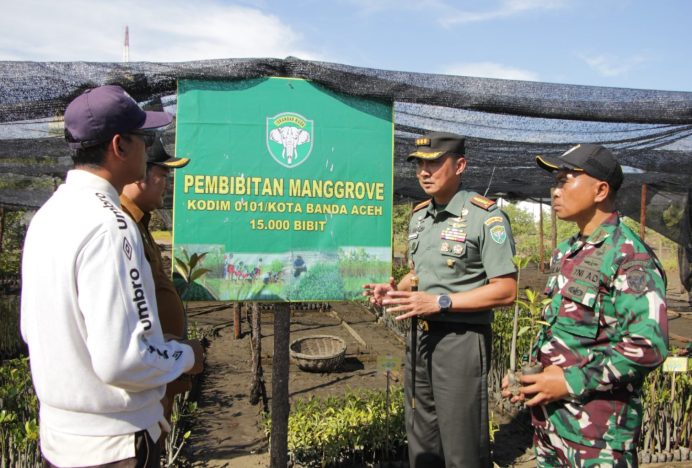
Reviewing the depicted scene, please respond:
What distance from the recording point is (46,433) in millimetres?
1380

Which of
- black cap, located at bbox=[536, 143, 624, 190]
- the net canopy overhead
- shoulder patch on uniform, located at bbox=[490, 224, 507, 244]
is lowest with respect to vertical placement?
shoulder patch on uniform, located at bbox=[490, 224, 507, 244]

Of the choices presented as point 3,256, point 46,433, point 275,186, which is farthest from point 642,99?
point 3,256

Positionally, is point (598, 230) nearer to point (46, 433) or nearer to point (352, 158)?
point (352, 158)

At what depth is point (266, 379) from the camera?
591 cm

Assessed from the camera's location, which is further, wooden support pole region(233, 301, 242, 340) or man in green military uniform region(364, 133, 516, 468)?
wooden support pole region(233, 301, 242, 340)

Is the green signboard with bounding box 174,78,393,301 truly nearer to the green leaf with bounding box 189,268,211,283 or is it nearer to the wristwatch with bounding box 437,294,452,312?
the green leaf with bounding box 189,268,211,283

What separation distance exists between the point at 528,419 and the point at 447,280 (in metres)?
2.50

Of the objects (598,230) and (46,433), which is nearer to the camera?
(46,433)

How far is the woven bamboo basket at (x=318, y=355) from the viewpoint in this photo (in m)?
6.09

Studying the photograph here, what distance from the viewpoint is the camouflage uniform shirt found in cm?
169

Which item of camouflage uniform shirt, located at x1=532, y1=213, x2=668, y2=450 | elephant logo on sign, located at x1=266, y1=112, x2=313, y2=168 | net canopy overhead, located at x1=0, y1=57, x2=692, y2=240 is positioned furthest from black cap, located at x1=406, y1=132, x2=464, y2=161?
camouflage uniform shirt, located at x1=532, y1=213, x2=668, y2=450

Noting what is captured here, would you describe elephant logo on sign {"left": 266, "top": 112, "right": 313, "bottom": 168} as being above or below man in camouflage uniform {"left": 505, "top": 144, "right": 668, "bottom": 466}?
above

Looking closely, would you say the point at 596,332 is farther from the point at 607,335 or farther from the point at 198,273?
the point at 198,273

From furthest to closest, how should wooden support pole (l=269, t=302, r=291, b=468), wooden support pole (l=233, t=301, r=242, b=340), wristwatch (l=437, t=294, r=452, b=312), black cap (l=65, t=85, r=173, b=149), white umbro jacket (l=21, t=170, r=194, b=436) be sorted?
Answer: wooden support pole (l=233, t=301, r=242, b=340) < wooden support pole (l=269, t=302, r=291, b=468) < wristwatch (l=437, t=294, r=452, b=312) < black cap (l=65, t=85, r=173, b=149) < white umbro jacket (l=21, t=170, r=194, b=436)
